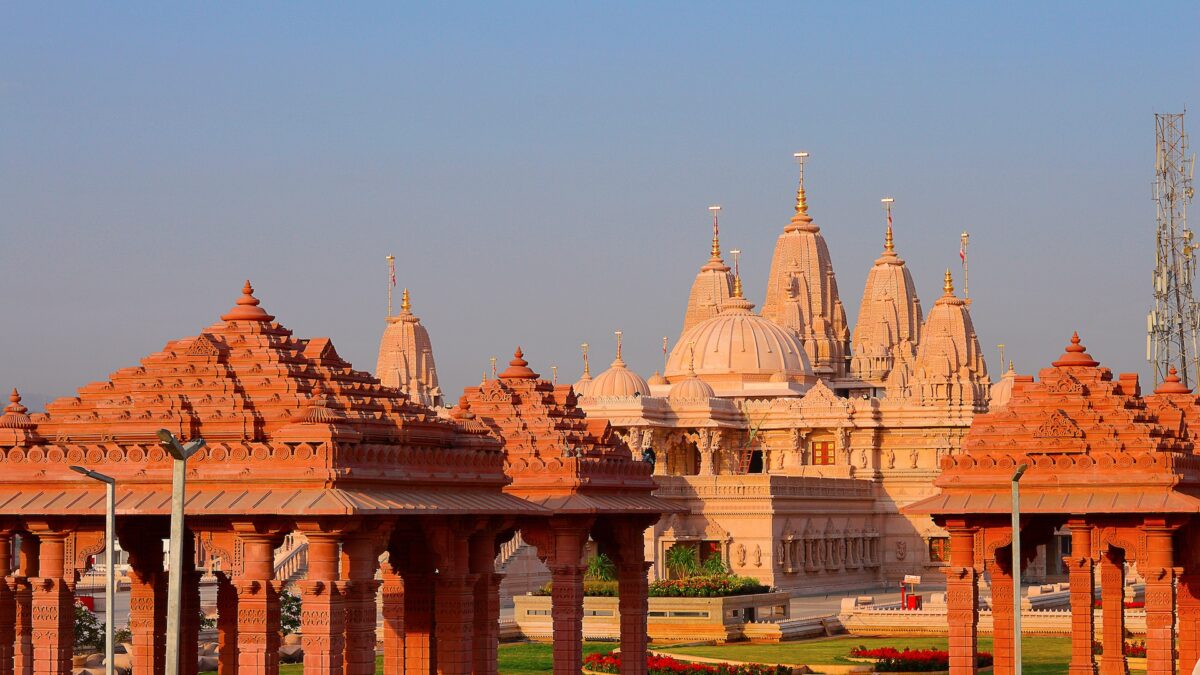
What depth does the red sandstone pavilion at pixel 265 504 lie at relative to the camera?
2358 cm

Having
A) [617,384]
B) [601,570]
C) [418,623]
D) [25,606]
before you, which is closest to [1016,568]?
[418,623]

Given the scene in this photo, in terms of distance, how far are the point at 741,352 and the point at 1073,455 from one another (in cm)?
6924

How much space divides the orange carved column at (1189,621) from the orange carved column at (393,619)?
9.83m

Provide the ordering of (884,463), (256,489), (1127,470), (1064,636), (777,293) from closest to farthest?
→ (256,489), (1127,470), (1064,636), (884,463), (777,293)

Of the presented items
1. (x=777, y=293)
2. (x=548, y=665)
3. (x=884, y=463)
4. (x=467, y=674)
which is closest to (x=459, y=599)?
(x=467, y=674)

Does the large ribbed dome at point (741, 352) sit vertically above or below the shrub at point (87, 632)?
above

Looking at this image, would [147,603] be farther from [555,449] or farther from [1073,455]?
[1073,455]

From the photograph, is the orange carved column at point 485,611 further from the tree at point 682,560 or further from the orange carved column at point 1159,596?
the tree at point 682,560

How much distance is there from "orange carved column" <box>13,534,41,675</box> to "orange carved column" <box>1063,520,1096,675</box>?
12.0 m

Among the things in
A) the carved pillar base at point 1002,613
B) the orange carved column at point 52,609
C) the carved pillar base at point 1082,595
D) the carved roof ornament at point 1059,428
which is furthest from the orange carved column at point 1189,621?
the orange carved column at point 52,609

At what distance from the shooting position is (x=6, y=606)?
2572 centimetres

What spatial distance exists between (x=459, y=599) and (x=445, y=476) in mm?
1627

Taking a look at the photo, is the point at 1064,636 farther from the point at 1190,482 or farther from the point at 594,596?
the point at 1190,482

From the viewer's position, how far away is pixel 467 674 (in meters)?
26.5
